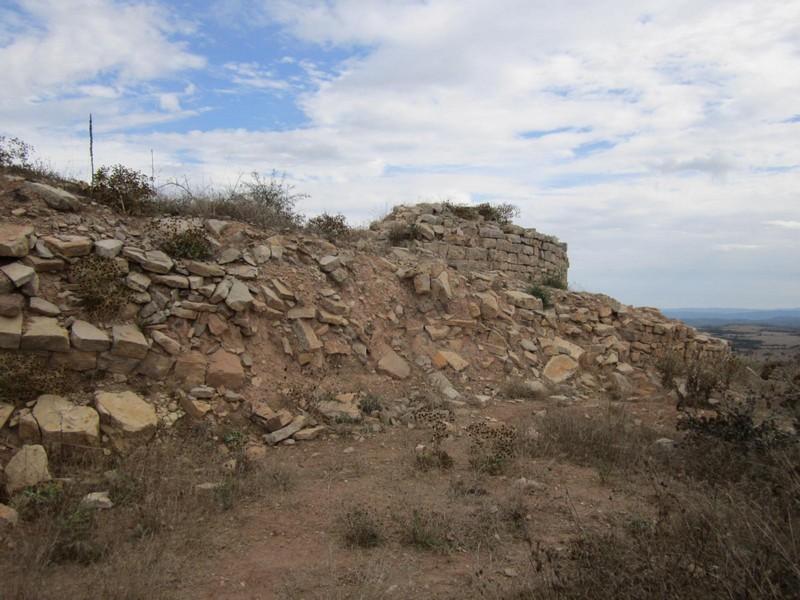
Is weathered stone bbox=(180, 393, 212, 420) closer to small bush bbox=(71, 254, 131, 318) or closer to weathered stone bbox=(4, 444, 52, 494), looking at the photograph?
small bush bbox=(71, 254, 131, 318)

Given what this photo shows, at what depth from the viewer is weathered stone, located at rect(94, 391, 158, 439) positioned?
5.12 metres

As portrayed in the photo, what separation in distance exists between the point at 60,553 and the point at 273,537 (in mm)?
1369

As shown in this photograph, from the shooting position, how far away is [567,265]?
577 inches

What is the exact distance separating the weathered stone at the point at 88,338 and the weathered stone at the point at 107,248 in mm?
954

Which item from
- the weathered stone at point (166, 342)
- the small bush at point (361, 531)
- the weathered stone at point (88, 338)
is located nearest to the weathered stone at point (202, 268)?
the weathered stone at point (166, 342)

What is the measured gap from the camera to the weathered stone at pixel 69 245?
19.6 feet

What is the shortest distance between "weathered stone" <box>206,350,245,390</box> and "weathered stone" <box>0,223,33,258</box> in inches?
88.8

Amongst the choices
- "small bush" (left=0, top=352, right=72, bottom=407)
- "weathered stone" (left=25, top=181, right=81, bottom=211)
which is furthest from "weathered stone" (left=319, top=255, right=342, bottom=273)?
"small bush" (left=0, top=352, right=72, bottom=407)

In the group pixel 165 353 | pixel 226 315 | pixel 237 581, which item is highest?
pixel 226 315

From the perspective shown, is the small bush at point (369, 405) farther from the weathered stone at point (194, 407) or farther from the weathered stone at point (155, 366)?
the weathered stone at point (155, 366)

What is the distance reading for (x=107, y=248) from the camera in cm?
623

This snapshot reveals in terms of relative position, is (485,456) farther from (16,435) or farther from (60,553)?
(16,435)

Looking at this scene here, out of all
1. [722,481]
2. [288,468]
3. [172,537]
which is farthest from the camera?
[288,468]

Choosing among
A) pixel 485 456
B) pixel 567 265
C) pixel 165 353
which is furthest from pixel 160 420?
pixel 567 265
